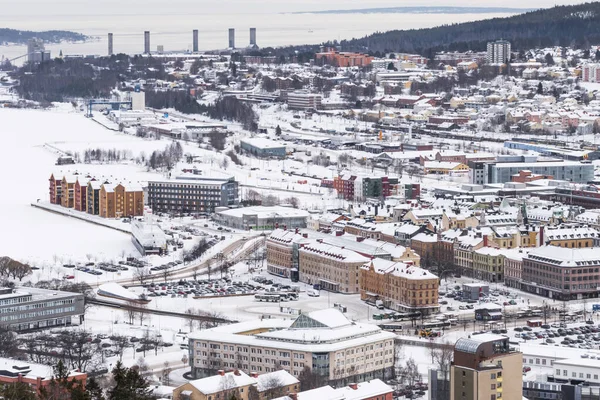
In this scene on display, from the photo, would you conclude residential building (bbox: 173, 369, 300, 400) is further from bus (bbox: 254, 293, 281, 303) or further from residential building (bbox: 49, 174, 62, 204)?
residential building (bbox: 49, 174, 62, 204)

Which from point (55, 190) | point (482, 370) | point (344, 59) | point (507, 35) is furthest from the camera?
point (507, 35)

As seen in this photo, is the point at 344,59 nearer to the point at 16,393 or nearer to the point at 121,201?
the point at 121,201

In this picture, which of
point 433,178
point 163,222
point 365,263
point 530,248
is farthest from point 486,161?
point 365,263

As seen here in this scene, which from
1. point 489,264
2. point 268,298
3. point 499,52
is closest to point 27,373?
point 268,298

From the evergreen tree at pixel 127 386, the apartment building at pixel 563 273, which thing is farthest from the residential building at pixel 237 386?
the apartment building at pixel 563 273

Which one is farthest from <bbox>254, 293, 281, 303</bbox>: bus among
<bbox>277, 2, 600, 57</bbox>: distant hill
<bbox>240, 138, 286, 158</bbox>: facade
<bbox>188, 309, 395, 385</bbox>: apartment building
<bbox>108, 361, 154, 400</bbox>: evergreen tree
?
<bbox>277, 2, 600, 57</bbox>: distant hill

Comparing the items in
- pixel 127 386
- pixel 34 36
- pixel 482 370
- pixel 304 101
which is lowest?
pixel 304 101

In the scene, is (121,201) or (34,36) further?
(34,36)

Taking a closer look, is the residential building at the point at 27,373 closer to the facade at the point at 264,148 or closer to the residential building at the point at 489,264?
the residential building at the point at 489,264
